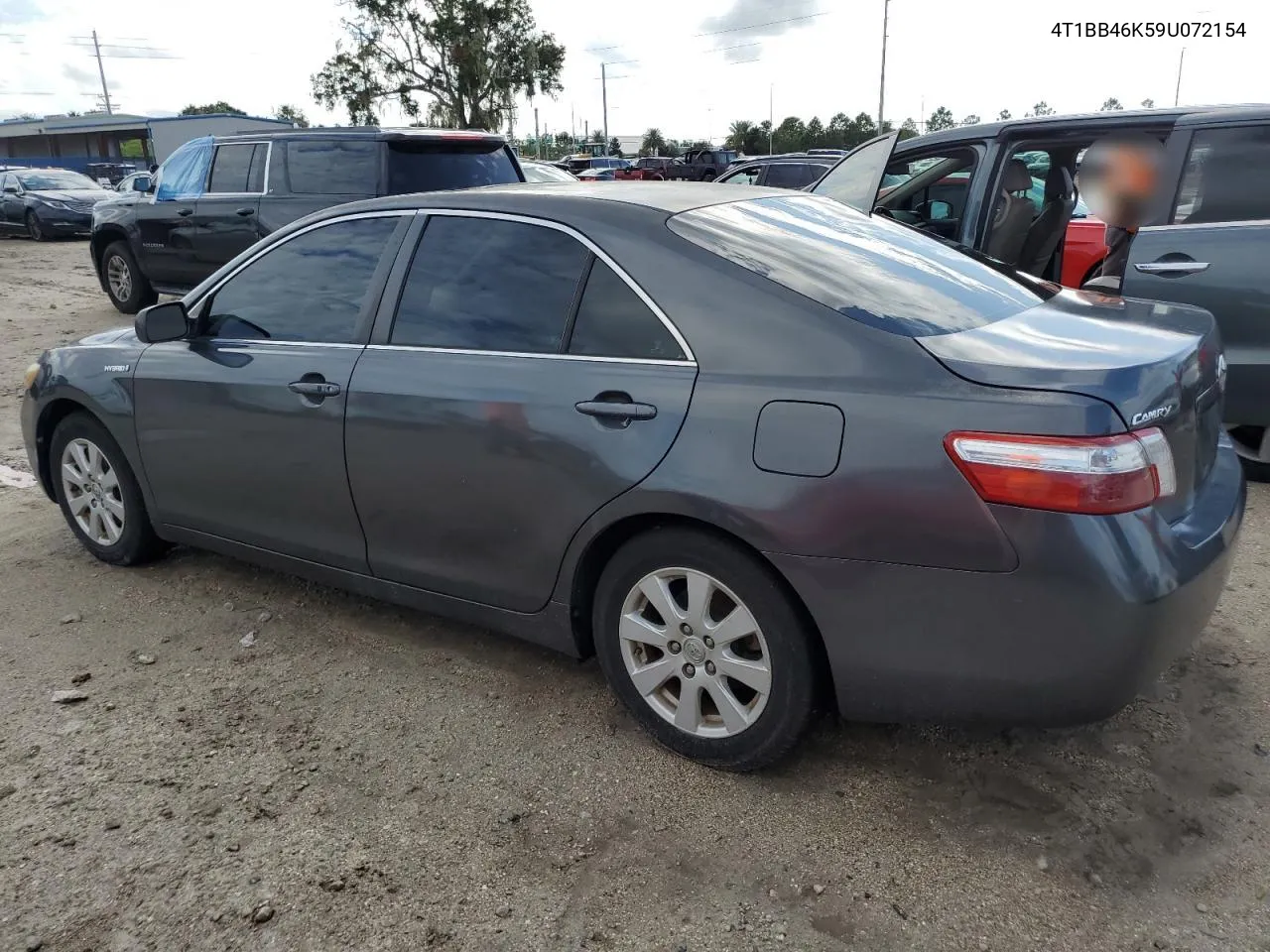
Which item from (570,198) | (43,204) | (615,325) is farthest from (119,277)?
(43,204)

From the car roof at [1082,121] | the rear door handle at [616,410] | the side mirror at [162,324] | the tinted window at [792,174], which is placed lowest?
the rear door handle at [616,410]

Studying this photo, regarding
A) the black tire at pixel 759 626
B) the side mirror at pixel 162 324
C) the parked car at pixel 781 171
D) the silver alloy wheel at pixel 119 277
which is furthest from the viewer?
the parked car at pixel 781 171

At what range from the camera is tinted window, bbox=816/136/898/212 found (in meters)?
5.45

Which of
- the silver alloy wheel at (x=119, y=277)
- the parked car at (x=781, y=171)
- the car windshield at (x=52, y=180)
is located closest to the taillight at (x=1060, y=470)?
the silver alloy wheel at (x=119, y=277)

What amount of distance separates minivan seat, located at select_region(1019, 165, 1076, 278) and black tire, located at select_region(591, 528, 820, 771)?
4291mm

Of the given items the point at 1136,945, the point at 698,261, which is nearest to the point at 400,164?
the point at 698,261

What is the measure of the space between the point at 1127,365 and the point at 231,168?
29.7 ft

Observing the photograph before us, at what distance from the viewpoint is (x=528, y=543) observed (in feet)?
9.52

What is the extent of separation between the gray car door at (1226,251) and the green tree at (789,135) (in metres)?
60.4

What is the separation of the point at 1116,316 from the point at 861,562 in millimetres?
1269

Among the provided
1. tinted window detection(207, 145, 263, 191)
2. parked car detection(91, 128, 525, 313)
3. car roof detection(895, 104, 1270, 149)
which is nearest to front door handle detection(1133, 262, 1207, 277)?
car roof detection(895, 104, 1270, 149)

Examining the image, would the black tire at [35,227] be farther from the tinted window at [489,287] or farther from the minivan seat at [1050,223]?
the tinted window at [489,287]

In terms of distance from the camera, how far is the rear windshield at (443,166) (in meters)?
7.90

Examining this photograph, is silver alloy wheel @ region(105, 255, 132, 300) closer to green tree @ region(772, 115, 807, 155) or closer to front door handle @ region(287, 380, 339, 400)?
front door handle @ region(287, 380, 339, 400)
